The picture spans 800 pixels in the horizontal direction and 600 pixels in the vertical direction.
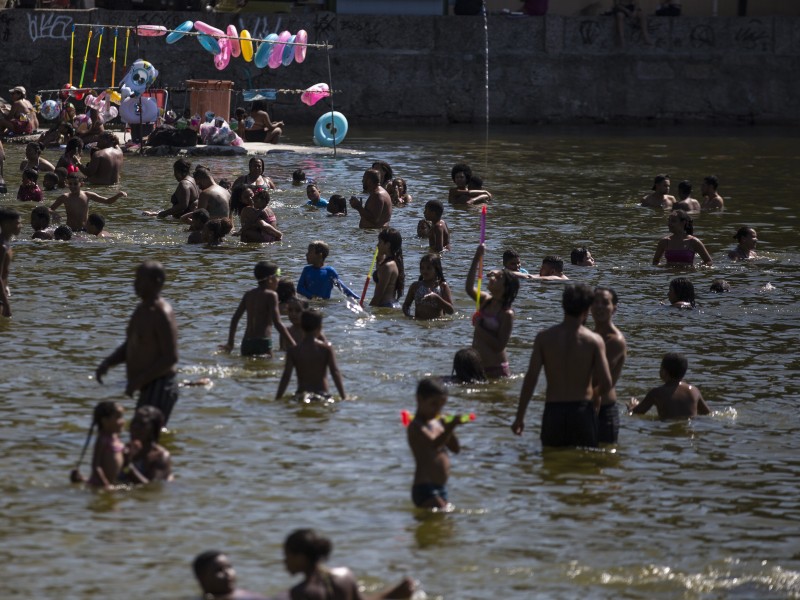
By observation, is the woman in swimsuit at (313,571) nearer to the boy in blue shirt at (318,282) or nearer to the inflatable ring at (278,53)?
the boy in blue shirt at (318,282)

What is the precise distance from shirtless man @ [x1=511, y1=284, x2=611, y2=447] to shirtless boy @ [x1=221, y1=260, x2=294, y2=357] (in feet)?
10.2

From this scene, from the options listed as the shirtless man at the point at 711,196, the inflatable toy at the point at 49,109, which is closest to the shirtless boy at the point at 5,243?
the shirtless man at the point at 711,196

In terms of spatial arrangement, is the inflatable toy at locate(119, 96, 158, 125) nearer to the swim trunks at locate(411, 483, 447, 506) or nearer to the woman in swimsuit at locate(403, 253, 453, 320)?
the woman in swimsuit at locate(403, 253, 453, 320)

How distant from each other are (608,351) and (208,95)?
24156 mm

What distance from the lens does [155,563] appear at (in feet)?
28.5

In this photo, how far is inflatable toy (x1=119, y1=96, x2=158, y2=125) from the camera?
1284 inches

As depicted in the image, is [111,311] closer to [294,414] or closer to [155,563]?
[294,414]

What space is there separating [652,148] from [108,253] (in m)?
19.3

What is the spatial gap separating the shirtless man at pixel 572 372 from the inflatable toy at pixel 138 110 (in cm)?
2324

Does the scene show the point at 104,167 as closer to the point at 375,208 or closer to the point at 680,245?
the point at 375,208

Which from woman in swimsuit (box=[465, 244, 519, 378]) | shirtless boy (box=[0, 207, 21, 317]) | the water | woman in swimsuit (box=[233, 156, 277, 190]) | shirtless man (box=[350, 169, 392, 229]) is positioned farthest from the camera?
woman in swimsuit (box=[233, 156, 277, 190])

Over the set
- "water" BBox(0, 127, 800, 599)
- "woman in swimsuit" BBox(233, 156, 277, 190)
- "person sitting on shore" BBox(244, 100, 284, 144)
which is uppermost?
"person sitting on shore" BBox(244, 100, 284, 144)

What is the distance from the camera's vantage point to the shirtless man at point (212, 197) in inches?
868

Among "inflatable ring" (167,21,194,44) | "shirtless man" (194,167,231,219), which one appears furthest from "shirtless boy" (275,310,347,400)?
"inflatable ring" (167,21,194,44)
